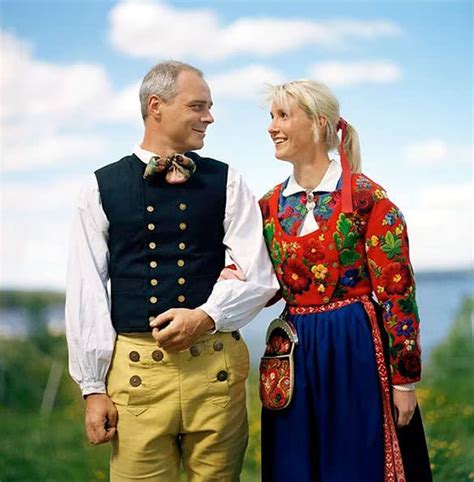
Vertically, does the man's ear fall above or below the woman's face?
above

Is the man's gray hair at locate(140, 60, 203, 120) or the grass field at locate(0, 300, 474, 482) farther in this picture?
the grass field at locate(0, 300, 474, 482)

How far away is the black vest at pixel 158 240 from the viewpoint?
2.40 metres

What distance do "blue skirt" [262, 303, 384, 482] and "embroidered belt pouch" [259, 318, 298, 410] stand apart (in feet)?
0.08

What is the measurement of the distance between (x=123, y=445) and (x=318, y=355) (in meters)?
0.58

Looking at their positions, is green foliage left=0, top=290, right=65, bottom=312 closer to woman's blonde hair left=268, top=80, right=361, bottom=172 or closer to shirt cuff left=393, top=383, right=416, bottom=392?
woman's blonde hair left=268, top=80, right=361, bottom=172

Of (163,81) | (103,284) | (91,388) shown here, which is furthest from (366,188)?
(91,388)

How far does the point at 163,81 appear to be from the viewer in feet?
8.09

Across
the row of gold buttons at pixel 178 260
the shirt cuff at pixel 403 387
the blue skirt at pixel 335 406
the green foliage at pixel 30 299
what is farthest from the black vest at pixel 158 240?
the green foliage at pixel 30 299

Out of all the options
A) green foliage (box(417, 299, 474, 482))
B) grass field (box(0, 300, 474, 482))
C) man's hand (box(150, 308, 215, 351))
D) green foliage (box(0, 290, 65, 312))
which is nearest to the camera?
man's hand (box(150, 308, 215, 351))

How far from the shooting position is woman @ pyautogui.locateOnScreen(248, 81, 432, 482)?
2422mm

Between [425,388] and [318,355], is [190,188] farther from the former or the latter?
[425,388]

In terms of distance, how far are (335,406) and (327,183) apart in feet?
2.03

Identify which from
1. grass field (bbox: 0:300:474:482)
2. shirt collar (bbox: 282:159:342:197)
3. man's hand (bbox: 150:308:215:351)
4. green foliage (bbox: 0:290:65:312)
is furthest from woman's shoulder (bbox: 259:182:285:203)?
green foliage (bbox: 0:290:65:312)

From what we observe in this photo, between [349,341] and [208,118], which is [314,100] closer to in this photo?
[208,118]
